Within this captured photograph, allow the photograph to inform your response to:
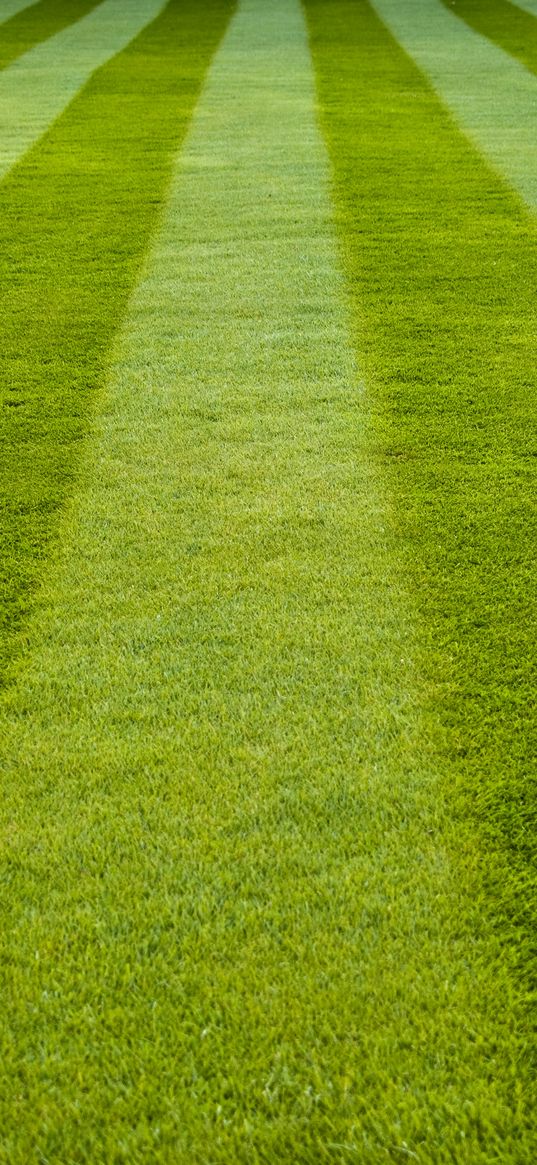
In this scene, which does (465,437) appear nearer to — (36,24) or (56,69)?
(56,69)

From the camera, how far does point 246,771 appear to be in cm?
258

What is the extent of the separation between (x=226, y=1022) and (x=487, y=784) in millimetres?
823

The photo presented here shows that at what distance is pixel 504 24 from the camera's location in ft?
52.2

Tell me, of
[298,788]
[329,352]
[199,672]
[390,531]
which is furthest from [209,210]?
[298,788]

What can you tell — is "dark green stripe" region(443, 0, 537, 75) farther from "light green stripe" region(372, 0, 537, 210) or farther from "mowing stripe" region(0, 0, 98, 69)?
"mowing stripe" region(0, 0, 98, 69)

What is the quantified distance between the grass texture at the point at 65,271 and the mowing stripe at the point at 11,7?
597cm

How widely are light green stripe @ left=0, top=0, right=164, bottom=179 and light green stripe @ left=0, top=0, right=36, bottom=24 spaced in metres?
1.25

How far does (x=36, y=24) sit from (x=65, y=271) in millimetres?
12175

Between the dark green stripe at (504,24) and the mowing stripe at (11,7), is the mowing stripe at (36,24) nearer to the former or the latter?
the mowing stripe at (11,7)

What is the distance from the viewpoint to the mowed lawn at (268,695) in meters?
1.92

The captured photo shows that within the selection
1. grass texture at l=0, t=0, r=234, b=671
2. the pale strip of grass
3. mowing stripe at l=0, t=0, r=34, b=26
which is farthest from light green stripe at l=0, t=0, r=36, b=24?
the pale strip of grass

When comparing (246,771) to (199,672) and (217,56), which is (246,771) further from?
(217,56)

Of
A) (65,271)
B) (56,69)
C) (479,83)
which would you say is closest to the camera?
(65,271)

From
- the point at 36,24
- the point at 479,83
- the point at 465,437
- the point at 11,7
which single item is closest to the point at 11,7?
the point at 11,7
